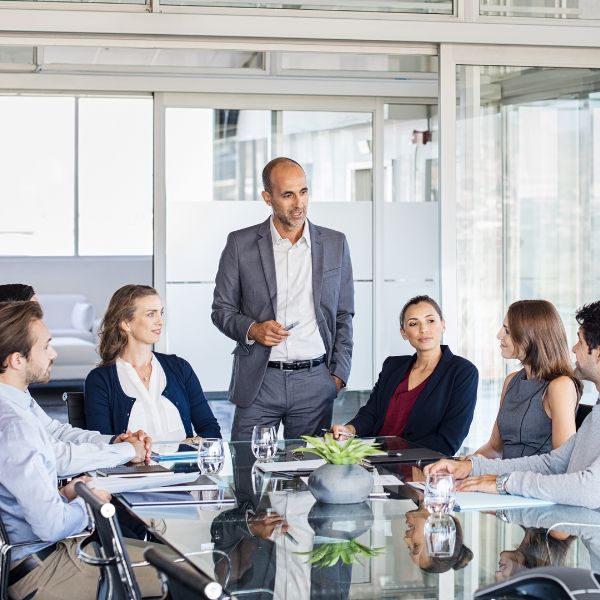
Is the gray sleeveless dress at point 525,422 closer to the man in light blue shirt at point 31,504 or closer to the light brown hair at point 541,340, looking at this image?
the light brown hair at point 541,340

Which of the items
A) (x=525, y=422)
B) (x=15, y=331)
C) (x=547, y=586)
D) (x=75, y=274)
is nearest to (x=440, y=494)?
(x=547, y=586)

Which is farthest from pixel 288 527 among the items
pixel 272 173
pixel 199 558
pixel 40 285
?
pixel 40 285

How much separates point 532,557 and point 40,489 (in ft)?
3.86

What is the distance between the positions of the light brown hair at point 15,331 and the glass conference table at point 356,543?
586 mm

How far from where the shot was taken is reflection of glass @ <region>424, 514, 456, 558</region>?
7.11 ft

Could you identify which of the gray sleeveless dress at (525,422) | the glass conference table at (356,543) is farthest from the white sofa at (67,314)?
the glass conference table at (356,543)

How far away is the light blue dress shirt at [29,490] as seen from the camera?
2.58 meters

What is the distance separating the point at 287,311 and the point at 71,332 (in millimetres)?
7062

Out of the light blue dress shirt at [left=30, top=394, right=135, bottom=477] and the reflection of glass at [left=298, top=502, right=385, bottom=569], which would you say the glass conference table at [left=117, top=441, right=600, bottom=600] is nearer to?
the reflection of glass at [left=298, top=502, right=385, bottom=569]

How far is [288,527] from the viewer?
2.39m

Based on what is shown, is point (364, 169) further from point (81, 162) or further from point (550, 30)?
point (81, 162)

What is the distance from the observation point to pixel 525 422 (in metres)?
3.48

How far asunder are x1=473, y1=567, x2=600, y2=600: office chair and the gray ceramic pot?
77 cm

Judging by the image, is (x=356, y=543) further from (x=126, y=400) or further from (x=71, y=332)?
(x=71, y=332)
